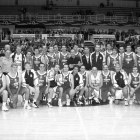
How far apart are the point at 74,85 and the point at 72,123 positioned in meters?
2.14

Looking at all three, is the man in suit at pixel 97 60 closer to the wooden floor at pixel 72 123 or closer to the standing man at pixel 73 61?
the standing man at pixel 73 61

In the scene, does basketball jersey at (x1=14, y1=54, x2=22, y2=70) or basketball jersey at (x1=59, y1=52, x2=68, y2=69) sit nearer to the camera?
basketball jersey at (x1=14, y1=54, x2=22, y2=70)

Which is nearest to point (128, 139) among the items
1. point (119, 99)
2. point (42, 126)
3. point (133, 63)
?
point (42, 126)

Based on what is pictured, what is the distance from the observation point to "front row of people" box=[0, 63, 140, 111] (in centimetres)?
710

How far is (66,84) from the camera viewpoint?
7.46m

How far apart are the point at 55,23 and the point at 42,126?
22.6m

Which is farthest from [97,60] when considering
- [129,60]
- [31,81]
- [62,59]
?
[31,81]

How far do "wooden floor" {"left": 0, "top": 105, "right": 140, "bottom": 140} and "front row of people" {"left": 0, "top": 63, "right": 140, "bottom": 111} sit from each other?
0.48 m

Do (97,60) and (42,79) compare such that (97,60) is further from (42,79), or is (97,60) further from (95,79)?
(42,79)

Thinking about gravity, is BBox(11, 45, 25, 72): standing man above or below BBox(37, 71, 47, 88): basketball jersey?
above

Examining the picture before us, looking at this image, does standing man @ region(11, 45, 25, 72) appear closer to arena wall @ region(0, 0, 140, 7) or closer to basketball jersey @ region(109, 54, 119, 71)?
→ basketball jersey @ region(109, 54, 119, 71)

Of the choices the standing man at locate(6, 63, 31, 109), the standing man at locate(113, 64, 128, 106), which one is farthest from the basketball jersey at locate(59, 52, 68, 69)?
the standing man at locate(6, 63, 31, 109)

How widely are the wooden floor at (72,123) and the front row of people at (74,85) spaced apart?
1.56 feet

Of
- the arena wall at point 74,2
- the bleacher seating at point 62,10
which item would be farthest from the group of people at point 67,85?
the arena wall at point 74,2
